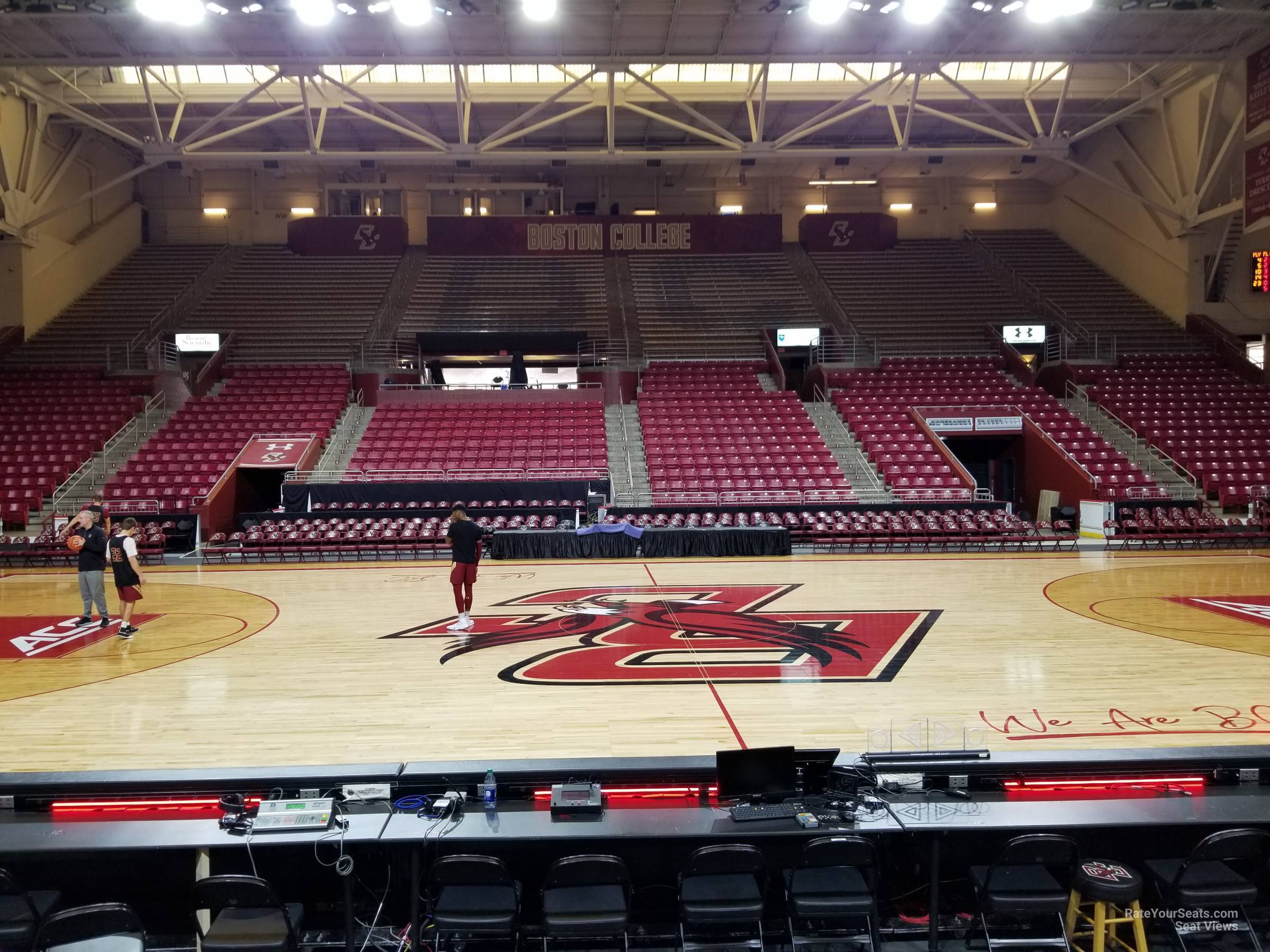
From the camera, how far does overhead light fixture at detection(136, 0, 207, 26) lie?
15664mm

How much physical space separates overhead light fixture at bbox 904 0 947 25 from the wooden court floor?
10.9m

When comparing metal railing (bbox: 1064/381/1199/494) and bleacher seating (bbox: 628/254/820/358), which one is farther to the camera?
bleacher seating (bbox: 628/254/820/358)

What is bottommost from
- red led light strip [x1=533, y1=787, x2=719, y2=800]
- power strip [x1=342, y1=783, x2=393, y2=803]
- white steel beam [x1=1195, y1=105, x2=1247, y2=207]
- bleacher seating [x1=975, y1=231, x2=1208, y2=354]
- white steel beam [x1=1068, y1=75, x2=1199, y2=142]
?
red led light strip [x1=533, y1=787, x2=719, y2=800]

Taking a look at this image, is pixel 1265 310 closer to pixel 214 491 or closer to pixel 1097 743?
pixel 1097 743

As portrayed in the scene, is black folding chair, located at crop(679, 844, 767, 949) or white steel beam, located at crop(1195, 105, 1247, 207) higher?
white steel beam, located at crop(1195, 105, 1247, 207)

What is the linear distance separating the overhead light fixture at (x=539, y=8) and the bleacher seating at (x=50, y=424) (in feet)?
50.5

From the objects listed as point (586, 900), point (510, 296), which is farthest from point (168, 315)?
point (586, 900)

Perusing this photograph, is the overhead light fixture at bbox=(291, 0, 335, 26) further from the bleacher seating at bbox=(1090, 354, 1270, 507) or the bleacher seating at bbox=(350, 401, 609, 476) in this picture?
the bleacher seating at bbox=(1090, 354, 1270, 507)

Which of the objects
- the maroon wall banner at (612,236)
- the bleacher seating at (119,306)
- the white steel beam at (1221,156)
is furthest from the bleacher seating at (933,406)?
the bleacher seating at (119,306)

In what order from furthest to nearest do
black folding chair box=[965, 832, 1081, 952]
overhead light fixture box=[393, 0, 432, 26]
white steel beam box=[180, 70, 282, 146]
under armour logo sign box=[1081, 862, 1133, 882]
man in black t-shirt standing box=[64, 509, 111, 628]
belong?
white steel beam box=[180, 70, 282, 146], overhead light fixture box=[393, 0, 432, 26], man in black t-shirt standing box=[64, 509, 111, 628], under armour logo sign box=[1081, 862, 1133, 882], black folding chair box=[965, 832, 1081, 952]

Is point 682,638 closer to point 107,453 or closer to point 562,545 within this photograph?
point 562,545

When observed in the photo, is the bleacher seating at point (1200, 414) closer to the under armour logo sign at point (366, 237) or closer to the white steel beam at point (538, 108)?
the white steel beam at point (538, 108)

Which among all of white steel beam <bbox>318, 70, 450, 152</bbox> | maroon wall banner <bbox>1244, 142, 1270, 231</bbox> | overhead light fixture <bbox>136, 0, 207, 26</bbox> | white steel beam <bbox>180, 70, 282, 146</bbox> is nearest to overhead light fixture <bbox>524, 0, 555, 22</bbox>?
white steel beam <bbox>318, 70, 450, 152</bbox>

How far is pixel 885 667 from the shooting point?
350 inches
